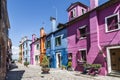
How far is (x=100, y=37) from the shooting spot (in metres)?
16.2

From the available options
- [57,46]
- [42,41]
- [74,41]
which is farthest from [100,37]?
[42,41]

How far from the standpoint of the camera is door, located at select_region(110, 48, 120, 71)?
14982mm

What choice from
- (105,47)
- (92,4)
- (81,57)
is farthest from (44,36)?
(105,47)

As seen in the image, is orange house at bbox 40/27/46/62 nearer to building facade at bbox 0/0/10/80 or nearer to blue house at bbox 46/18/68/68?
blue house at bbox 46/18/68/68

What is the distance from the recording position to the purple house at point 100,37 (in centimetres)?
1477

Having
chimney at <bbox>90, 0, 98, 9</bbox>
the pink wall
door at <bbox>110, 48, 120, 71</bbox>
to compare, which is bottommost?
door at <bbox>110, 48, 120, 71</bbox>

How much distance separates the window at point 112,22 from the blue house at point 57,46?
8.91m

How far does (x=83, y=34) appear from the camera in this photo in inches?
745

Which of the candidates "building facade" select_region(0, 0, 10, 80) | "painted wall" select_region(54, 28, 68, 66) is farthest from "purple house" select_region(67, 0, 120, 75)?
"building facade" select_region(0, 0, 10, 80)

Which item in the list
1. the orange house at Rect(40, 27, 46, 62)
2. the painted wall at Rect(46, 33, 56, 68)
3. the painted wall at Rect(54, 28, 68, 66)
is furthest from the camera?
the orange house at Rect(40, 27, 46, 62)

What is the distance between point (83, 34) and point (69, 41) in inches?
149

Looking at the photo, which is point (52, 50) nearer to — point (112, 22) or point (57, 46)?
point (57, 46)

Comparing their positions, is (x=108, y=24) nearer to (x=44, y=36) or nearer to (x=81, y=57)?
(x=81, y=57)

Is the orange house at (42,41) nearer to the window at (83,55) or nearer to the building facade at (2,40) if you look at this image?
the window at (83,55)
